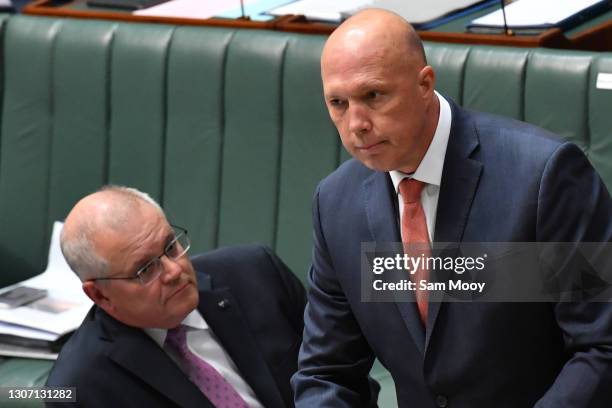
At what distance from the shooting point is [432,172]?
1.80 m

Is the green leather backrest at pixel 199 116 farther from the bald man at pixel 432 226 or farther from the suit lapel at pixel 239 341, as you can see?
the bald man at pixel 432 226

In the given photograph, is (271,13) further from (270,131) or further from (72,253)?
(72,253)

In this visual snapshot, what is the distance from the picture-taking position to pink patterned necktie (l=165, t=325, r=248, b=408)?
2.64 meters

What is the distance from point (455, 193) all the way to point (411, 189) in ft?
0.26

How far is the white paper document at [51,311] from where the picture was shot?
3.27 meters

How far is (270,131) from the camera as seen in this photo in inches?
134

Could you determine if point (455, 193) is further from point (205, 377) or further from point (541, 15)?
point (541, 15)

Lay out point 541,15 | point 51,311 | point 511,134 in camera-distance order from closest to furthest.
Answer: point 511,134 → point 541,15 → point 51,311

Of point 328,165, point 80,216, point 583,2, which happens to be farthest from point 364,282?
point 583,2

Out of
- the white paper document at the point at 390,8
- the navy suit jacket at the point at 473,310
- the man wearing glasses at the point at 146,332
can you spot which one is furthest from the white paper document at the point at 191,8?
the navy suit jacket at the point at 473,310

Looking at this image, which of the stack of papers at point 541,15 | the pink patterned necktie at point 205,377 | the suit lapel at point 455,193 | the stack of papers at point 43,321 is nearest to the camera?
the suit lapel at point 455,193

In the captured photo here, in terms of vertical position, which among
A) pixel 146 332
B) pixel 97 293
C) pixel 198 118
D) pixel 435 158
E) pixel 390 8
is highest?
pixel 435 158

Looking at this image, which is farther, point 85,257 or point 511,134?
point 85,257

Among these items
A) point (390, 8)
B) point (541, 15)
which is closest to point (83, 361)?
point (390, 8)
